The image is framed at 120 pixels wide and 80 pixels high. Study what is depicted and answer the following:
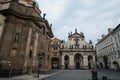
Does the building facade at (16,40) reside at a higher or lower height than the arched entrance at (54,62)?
higher

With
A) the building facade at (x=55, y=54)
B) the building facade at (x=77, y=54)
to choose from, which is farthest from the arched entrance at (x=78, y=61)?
the building facade at (x=55, y=54)

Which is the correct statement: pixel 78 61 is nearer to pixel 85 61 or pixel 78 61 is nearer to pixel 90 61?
pixel 85 61

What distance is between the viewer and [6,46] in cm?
2241

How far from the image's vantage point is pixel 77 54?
61906mm

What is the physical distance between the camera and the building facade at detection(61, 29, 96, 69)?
59062mm

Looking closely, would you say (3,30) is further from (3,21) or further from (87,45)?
(87,45)

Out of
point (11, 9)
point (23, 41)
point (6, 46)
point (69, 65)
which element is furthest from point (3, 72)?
point (69, 65)

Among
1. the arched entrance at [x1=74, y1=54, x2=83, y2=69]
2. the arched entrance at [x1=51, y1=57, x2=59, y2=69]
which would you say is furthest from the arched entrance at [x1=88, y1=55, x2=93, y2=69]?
the arched entrance at [x1=51, y1=57, x2=59, y2=69]

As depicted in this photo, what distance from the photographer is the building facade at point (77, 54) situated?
59.1m

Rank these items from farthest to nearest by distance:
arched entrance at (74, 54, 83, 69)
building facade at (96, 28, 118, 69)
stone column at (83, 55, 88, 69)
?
1. arched entrance at (74, 54, 83, 69)
2. stone column at (83, 55, 88, 69)
3. building facade at (96, 28, 118, 69)

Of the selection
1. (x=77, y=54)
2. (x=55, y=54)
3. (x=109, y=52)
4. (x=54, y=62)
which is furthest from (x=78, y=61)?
(x=109, y=52)

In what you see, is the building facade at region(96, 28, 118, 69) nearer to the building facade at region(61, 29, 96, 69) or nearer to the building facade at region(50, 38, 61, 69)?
the building facade at region(61, 29, 96, 69)

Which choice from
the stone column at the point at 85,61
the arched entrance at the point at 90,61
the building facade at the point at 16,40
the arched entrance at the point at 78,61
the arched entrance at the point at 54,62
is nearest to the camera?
the building facade at the point at 16,40

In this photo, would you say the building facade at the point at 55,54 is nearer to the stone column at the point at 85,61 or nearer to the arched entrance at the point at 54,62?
the arched entrance at the point at 54,62
